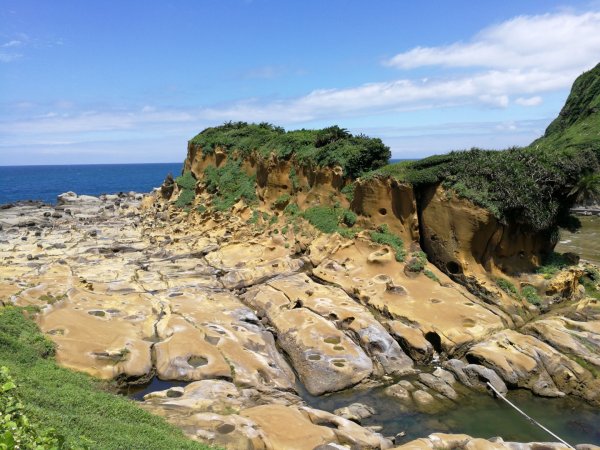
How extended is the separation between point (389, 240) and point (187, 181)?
80.9ft

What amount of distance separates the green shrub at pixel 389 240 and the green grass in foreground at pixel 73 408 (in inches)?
617

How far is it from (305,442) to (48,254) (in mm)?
25188

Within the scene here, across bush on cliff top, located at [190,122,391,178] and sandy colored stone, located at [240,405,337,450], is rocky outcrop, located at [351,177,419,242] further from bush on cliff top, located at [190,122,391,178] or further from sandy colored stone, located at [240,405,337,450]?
sandy colored stone, located at [240,405,337,450]

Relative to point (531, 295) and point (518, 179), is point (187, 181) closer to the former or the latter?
point (518, 179)

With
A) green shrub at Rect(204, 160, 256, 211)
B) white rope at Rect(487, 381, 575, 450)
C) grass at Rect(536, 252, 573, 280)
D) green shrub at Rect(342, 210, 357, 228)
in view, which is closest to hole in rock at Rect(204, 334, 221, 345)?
white rope at Rect(487, 381, 575, 450)

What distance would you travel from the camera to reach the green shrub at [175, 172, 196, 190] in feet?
141

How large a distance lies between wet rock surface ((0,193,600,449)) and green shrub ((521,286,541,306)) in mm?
1243

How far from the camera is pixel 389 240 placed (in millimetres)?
25047

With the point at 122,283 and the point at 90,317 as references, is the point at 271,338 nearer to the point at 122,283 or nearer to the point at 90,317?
the point at 90,317

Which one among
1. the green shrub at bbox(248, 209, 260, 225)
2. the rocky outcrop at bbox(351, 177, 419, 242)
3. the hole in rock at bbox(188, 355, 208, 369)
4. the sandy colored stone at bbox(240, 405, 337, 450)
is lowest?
the sandy colored stone at bbox(240, 405, 337, 450)

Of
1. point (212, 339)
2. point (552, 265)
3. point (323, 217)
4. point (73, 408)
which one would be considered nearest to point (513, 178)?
point (552, 265)

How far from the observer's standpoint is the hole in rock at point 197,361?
15.7 meters

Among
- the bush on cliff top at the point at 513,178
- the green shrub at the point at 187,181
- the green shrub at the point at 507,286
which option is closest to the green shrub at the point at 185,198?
the green shrub at the point at 187,181

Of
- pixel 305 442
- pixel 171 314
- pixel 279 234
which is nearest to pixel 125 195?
pixel 279 234
